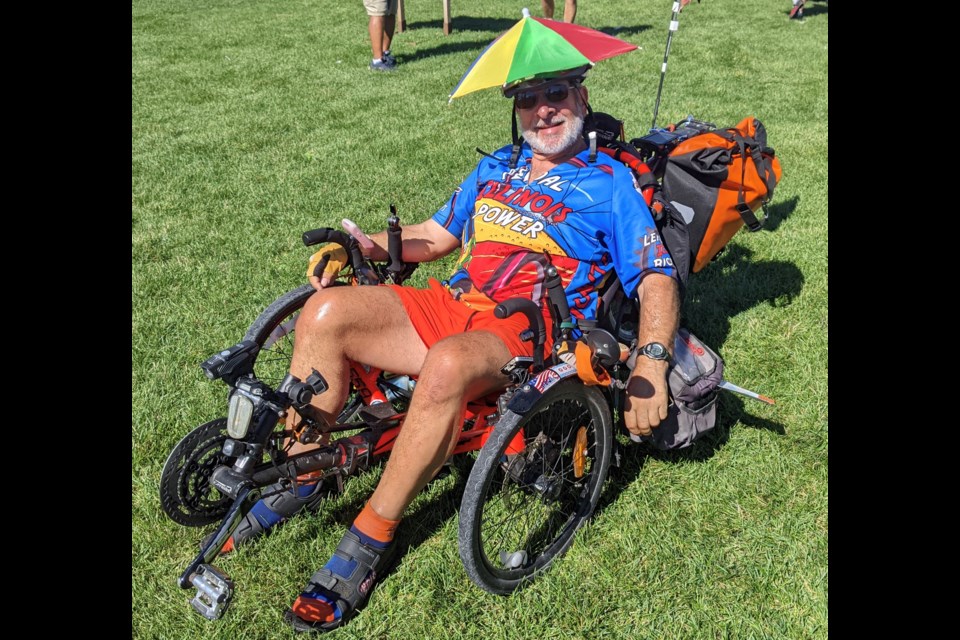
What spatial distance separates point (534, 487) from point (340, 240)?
4.45 feet

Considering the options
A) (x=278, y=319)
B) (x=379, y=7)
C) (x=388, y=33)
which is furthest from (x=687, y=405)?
(x=388, y=33)

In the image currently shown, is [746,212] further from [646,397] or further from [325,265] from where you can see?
[325,265]

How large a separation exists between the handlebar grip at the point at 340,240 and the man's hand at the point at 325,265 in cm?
5

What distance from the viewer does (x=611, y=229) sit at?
3.18 meters

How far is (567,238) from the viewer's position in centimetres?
321

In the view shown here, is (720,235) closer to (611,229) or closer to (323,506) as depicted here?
(611,229)

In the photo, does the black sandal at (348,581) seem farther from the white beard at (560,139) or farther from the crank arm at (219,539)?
the white beard at (560,139)

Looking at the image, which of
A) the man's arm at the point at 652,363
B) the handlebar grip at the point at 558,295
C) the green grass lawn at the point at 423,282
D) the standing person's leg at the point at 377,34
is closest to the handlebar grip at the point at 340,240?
the handlebar grip at the point at 558,295

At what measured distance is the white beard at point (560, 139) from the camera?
3307 mm

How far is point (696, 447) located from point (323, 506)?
1.81 meters

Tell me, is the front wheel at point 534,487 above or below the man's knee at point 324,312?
below

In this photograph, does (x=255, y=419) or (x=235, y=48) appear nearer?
(x=255, y=419)

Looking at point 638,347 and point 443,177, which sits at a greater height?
point 638,347
